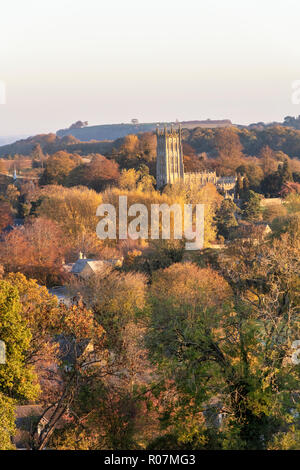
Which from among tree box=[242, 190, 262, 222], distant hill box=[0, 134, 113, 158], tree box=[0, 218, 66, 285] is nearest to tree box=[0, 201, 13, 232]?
tree box=[0, 218, 66, 285]

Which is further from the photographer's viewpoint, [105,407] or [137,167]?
[137,167]

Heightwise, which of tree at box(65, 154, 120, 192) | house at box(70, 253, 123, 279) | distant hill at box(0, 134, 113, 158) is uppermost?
distant hill at box(0, 134, 113, 158)

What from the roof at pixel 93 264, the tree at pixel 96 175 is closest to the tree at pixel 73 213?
the roof at pixel 93 264

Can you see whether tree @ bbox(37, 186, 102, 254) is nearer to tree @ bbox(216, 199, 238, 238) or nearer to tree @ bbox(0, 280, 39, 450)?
tree @ bbox(216, 199, 238, 238)

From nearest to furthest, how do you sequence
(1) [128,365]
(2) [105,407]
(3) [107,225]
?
(2) [105,407], (1) [128,365], (3) [107,225]

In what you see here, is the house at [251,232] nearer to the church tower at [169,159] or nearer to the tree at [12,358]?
the church tower at [169,159]

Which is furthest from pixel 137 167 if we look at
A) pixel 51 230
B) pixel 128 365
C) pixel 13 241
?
pixel 128 365

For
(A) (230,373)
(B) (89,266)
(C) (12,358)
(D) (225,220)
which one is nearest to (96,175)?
(D) (225,220)

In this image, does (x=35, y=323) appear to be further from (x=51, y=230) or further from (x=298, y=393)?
(x=51, y=230)
